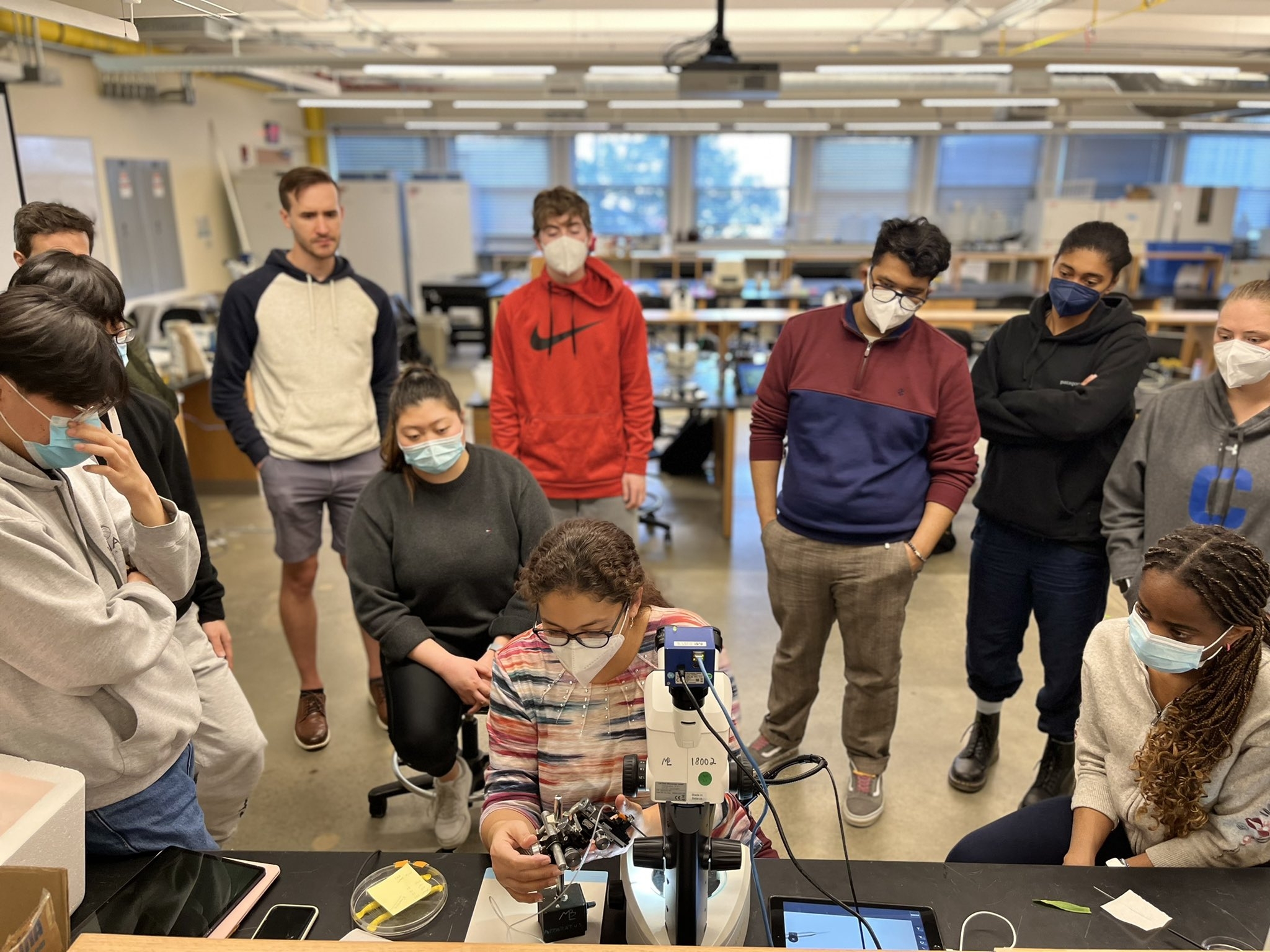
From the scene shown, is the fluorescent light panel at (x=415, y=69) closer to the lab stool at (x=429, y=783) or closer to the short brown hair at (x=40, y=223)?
the short brown hair at (x=40, y=223)

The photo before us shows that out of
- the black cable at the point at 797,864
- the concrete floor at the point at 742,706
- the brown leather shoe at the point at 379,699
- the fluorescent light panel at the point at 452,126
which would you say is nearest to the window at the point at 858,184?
the fluorescent light panel at the point at 452,126

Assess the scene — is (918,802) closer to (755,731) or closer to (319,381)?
(755,731)

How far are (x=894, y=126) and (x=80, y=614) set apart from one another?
26.4 feet

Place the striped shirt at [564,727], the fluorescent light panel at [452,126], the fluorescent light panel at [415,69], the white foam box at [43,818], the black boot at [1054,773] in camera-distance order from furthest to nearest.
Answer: the fluorescent light panel at [452,126], the fluorescent light panel at [415,69], the black boot at [1054,773], the striped shirt at [564,727], the white foam box at [43,818]

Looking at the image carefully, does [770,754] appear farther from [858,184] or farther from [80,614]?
[858,184]

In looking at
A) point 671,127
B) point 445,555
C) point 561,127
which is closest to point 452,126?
point 561,127

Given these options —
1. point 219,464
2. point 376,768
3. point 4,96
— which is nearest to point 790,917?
point 376,768

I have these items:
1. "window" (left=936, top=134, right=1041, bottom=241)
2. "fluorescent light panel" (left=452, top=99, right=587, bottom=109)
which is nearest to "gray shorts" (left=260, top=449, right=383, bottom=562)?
"fluorescent light panel" (left=452, top=99, right=587, bottom=109)

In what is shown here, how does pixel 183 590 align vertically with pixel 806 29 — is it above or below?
below

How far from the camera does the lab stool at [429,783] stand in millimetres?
2340

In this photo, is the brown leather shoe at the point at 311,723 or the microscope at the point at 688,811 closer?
the microscope at the point at 688,811

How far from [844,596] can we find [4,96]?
5.13 meters

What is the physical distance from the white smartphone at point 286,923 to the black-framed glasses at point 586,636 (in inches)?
19.0

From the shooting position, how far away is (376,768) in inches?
103
